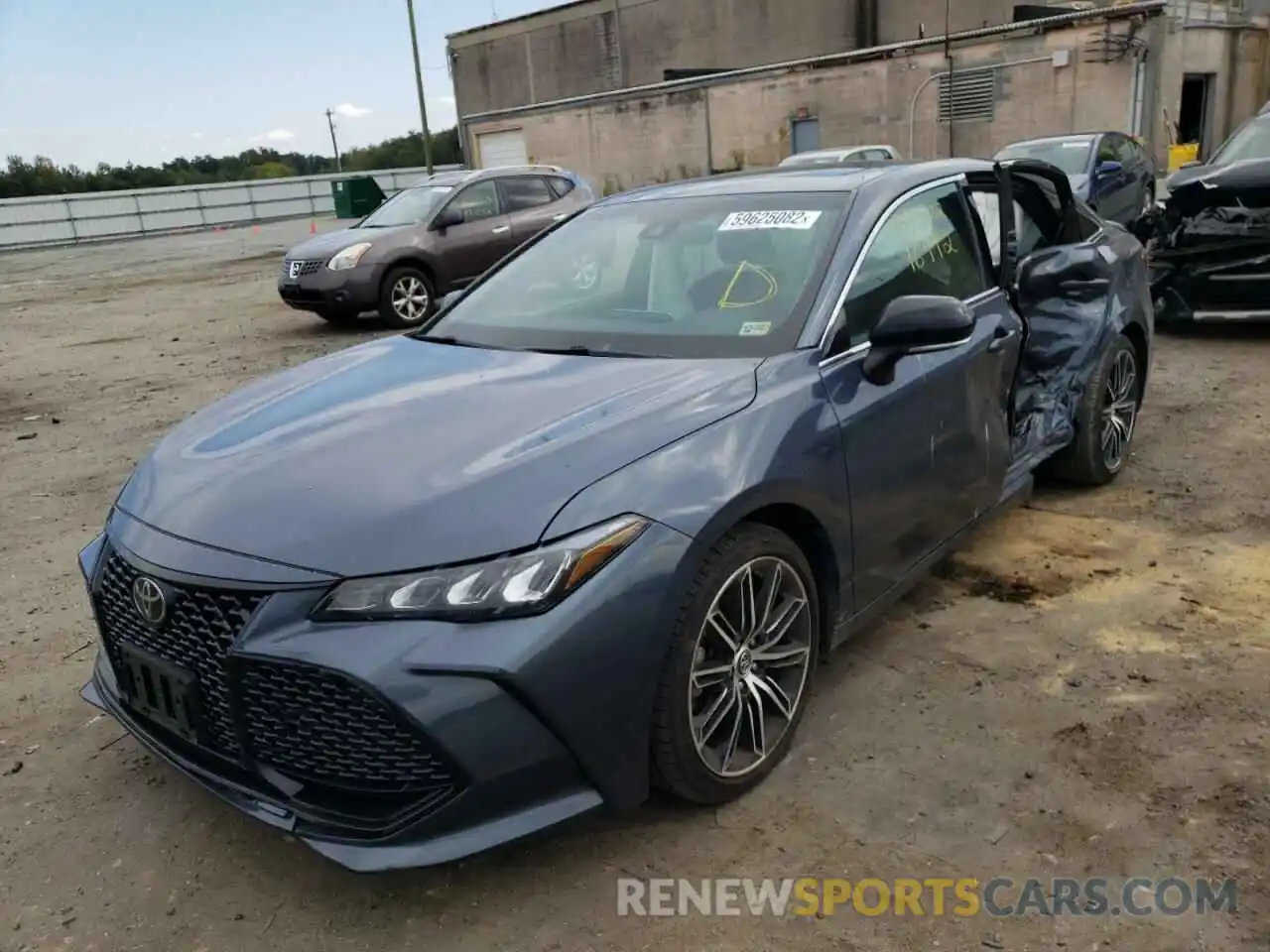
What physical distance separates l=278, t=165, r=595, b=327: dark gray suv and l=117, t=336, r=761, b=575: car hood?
7.73 meters

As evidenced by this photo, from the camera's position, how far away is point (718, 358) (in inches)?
115

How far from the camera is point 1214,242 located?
7434mm

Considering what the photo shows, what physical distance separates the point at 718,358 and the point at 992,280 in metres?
1.54

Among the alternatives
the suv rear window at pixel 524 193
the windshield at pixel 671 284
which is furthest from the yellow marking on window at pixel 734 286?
the suv rear window at pixel 524 193

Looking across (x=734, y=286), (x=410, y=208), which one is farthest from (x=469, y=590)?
(x=410, y=208)

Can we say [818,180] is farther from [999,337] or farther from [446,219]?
[446,219]

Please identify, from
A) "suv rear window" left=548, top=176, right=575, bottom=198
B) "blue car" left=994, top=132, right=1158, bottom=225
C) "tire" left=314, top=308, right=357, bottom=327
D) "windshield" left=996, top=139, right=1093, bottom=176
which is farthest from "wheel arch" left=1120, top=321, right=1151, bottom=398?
"suv rear window" left=548, top=176, right=575, bottom=198

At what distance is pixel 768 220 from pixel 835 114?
80.6ft

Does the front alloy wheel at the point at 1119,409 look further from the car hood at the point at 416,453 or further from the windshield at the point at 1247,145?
the windshield at the point at 1247,145

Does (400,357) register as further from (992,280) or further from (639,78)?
(639,78)

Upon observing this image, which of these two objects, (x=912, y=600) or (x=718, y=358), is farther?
(x=912, y=600)

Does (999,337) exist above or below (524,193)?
below

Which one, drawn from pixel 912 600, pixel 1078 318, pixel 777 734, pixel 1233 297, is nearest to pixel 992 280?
pixel 1078 318

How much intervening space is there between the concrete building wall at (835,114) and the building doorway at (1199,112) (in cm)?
395
